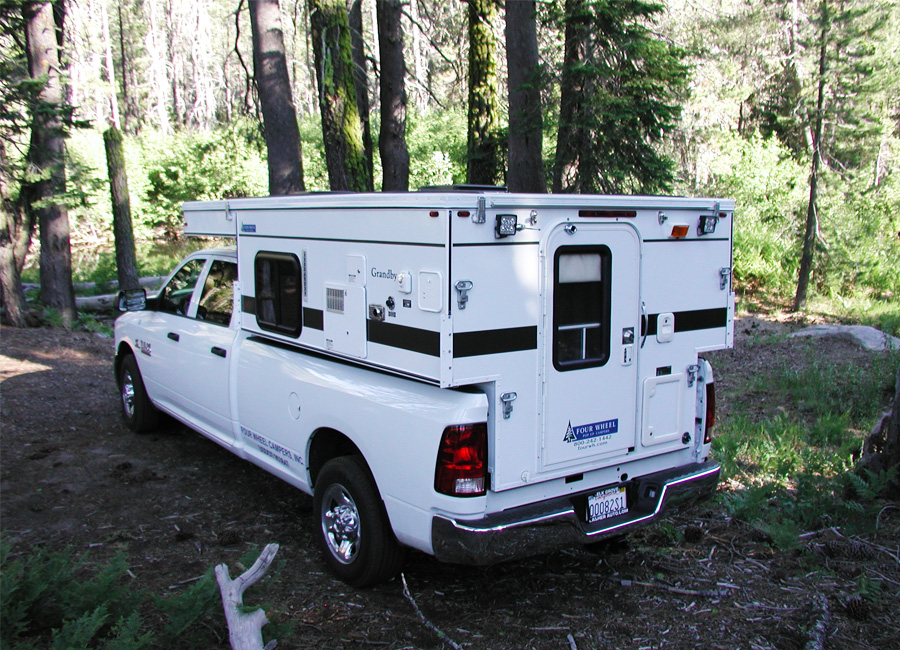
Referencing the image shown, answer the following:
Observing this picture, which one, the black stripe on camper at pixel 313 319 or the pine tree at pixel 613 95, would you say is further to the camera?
the pine tree at pixel 613 95

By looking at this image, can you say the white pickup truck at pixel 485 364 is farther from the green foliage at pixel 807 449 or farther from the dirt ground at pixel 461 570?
the green foliage at pixel 807 449

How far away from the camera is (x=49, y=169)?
12820mm

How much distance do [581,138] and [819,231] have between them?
10.2 metres

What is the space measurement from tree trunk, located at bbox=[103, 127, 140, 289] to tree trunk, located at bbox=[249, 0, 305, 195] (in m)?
4.92

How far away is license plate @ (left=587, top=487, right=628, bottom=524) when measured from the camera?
14.4ft

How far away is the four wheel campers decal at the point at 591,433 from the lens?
427 cm

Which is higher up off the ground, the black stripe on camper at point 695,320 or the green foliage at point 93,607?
the black stripe on camper at point 695,320

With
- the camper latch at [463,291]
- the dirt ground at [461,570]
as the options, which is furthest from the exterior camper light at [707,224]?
the dirt ground at [461,570]

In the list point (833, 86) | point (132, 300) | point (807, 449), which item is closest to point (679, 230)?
point (807, 449)

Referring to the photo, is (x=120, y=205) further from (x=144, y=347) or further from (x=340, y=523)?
(x=340, y=523)

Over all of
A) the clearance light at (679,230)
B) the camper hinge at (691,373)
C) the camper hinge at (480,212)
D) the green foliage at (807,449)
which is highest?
the camper hinge at (480,212)

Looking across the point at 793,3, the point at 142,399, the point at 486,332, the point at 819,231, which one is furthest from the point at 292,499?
the point at 793,3

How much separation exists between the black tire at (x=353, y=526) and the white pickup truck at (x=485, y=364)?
1 cm

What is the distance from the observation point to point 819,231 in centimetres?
1886
